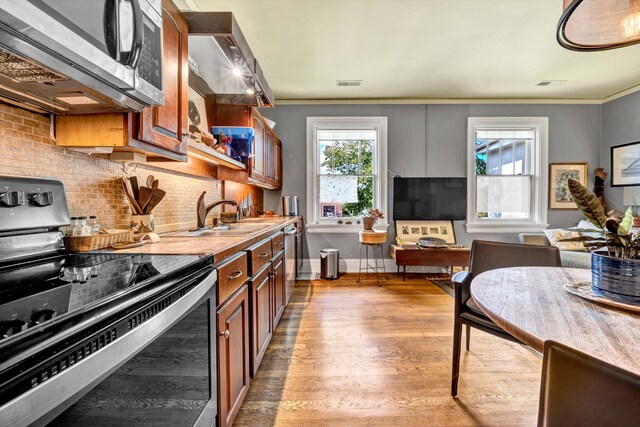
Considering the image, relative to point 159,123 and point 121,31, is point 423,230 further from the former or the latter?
point 121,31

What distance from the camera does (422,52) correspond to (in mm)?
3137

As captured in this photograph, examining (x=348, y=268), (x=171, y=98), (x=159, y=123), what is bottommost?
(x=348, y=268)

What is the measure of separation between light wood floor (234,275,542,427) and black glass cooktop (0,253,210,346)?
1045mm

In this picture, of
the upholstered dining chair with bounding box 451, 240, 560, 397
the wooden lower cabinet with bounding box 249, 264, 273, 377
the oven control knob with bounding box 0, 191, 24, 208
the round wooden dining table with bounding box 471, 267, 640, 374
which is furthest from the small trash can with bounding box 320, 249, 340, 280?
the oven control knob with bounding box 0, 191, 24, 208

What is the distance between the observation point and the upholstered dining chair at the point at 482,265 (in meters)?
1.69

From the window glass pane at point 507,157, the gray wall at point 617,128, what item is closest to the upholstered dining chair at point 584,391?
the window glass pane at point 507,157

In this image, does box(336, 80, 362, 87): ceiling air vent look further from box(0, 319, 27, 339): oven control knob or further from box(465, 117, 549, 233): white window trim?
box(0, 319, 27, 339): oven control knob

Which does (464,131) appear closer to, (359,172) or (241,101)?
(359,172)

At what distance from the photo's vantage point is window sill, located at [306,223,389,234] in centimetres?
454

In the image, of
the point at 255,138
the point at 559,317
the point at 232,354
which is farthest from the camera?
the point at 255,138

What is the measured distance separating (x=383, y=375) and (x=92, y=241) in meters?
1.80

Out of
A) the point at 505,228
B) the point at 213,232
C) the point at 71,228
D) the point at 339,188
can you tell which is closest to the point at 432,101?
the point at 339,188

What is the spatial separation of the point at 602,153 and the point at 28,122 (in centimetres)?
640

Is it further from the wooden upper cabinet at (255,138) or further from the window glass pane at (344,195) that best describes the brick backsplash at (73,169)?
the window glass pane at (344,195)
